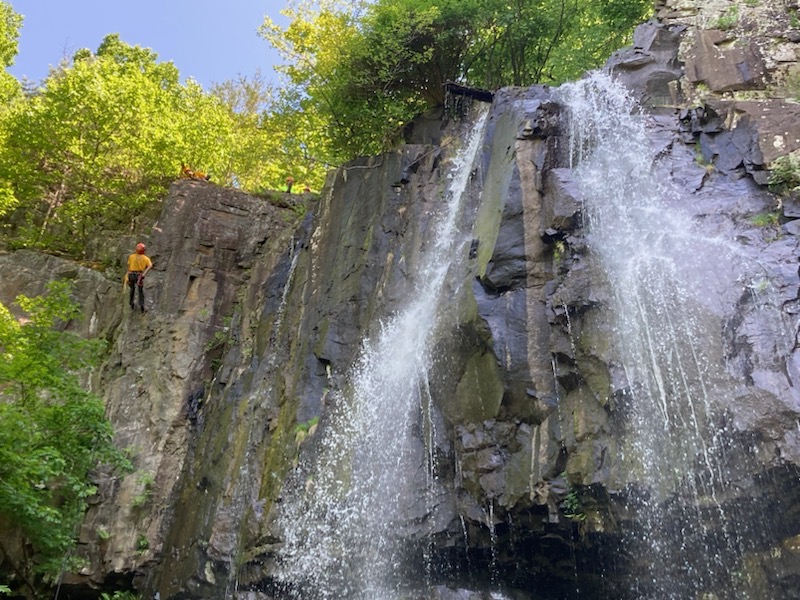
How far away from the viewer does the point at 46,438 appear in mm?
11391

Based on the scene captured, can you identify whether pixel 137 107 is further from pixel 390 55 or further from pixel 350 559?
pixel 350 559

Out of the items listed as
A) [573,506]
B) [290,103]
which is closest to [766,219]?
[573,506]

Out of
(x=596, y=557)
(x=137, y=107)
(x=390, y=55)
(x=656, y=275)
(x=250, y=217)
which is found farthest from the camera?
(x=137, y=107)

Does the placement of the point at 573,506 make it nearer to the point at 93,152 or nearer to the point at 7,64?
the point at 93,152

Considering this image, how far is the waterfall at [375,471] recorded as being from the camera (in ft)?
27.7

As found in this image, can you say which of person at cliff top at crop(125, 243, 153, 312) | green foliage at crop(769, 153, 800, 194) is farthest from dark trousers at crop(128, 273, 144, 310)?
green foliage at crop(769, 153, 800, 194)

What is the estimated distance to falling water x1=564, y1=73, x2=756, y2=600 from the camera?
6.73 metres

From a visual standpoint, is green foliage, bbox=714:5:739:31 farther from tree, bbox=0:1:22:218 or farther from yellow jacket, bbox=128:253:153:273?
tree, bbox=0:1:22:218

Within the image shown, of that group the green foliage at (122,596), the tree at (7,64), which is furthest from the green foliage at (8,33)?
the green foliage at (122,596)

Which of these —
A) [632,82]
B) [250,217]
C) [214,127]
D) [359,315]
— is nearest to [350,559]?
[359,315]

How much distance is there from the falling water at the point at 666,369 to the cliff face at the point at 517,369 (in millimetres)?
39

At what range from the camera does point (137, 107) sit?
59.0 ft

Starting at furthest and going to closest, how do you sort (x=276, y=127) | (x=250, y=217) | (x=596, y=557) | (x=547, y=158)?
(x=276, y=127)
(x=250, y=217)
(x=547, y=158)
(x=596, y=557)

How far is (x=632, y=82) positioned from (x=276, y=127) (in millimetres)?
11405
